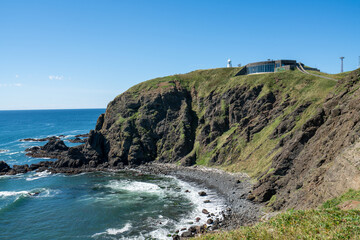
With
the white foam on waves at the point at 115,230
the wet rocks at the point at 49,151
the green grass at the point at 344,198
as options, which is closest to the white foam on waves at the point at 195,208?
the white foam on waves at the point at 115,230

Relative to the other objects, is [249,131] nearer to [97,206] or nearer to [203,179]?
[203,179]

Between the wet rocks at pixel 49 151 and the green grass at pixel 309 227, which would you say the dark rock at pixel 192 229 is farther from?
the wet rocks at pixel 49 151

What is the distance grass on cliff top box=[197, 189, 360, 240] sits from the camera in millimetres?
15242

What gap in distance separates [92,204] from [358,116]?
171 feet

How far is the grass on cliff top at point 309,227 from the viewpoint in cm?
1524

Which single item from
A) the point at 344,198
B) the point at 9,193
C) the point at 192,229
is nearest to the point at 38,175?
the point at 9,193

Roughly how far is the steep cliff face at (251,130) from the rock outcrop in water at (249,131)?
213 millimetres

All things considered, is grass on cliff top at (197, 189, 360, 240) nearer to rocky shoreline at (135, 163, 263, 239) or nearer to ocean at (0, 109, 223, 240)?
rocky shoreline at (135, 163, 263, 239)

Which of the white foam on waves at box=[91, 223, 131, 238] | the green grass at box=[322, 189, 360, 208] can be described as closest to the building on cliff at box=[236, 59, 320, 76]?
the green grass at box=[322, 189, 360, 208]

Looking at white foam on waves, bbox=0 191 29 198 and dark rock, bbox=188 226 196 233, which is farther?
white foam on waves, bbox=0 191 29 198

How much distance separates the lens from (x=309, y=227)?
16.5 m

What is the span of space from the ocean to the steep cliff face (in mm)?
13334

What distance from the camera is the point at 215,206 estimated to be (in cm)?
5034

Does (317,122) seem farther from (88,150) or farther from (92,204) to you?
(88,150)
